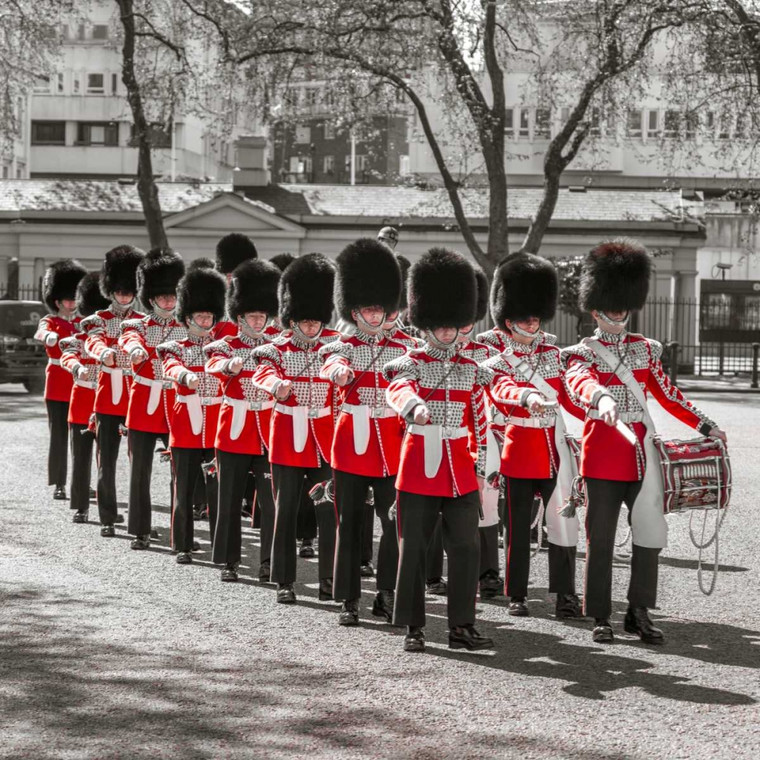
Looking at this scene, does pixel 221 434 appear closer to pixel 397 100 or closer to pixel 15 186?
pixel 397 100

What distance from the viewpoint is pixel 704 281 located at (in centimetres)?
4978

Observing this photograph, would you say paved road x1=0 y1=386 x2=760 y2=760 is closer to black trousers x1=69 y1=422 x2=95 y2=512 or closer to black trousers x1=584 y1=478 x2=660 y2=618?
black trousers x1=584 y1=478 x2=660 y2=618

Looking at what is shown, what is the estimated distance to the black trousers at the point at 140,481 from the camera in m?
10.0

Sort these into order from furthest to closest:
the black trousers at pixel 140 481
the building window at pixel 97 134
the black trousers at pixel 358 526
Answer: the building window at pixel 97 134, the black trousers at pixel 140 481, the black trousers at pixel 358 526

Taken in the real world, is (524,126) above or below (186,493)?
above

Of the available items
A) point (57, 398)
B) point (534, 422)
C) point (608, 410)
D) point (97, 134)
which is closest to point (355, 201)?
point (57, 398)

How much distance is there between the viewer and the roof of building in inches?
1507

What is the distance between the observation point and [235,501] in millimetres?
8977

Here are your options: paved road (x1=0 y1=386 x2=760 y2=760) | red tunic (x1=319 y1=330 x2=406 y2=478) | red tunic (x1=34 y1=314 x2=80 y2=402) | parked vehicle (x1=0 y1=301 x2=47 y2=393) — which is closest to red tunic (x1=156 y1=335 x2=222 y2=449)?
paved road (x1=0 y1=386 x2=760 y2=760)

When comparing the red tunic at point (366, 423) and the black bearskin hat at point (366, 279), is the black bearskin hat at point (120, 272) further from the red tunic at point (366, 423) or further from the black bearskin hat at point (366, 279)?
the red tunic at point (366, 423)

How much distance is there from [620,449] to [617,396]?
0.89ft

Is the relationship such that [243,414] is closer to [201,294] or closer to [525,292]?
[201,294]

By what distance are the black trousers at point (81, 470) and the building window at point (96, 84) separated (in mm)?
57138

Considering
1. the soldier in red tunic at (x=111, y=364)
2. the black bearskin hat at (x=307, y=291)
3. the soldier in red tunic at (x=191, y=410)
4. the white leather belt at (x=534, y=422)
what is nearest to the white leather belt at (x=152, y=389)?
the soldier in red tunic at (x=111, y=364)
